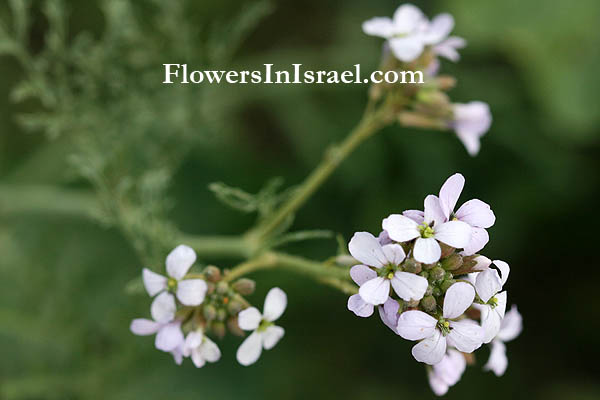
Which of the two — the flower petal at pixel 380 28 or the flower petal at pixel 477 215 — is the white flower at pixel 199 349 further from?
the flower petal at pixel 380 28

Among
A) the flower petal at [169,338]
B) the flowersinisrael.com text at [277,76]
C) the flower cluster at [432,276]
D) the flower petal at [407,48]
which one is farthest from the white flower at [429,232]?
the flowersinisrael.com text at [277,76]

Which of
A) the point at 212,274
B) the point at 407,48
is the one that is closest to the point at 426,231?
the point at 212,274

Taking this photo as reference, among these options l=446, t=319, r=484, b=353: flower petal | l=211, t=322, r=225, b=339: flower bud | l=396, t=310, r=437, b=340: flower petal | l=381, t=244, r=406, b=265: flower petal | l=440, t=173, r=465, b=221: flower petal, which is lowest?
l=211, t=322, r=225, b=339: flower bud

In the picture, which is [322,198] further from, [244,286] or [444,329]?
[444,329]

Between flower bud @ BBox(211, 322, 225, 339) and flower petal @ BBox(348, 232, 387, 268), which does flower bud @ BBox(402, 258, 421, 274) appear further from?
flower bud @ BBox(211, 322, 225, 339)

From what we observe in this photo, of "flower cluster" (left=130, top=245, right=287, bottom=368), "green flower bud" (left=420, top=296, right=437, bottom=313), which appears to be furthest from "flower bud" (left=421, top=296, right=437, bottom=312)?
"flower cluster" (left=130, top=245, right=287, bottom=368)

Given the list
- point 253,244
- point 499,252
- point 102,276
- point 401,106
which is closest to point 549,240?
point 499,252
